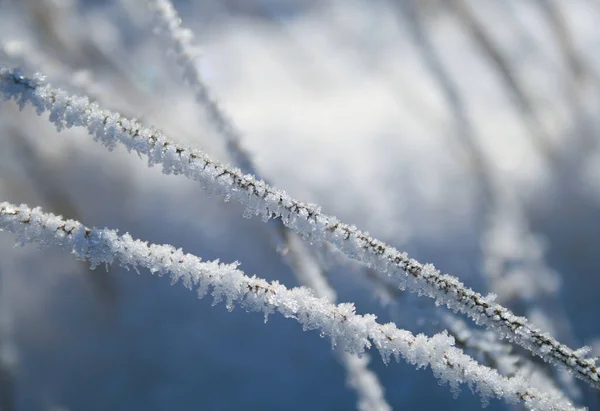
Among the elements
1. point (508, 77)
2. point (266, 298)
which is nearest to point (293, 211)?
point (266, 298)

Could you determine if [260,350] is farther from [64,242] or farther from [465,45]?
[465,45]

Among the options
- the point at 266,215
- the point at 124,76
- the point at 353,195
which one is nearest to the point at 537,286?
the point at 353,195

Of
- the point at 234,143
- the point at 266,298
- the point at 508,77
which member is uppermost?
the point at 508,77

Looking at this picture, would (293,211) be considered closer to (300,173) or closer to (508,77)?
(300,173)

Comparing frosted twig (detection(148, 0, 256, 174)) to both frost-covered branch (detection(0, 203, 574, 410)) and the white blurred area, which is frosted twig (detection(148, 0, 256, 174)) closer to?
the white blurred area

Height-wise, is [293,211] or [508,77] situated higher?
[508,77]

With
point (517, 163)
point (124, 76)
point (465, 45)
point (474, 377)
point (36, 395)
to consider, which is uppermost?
point (465, 45)
